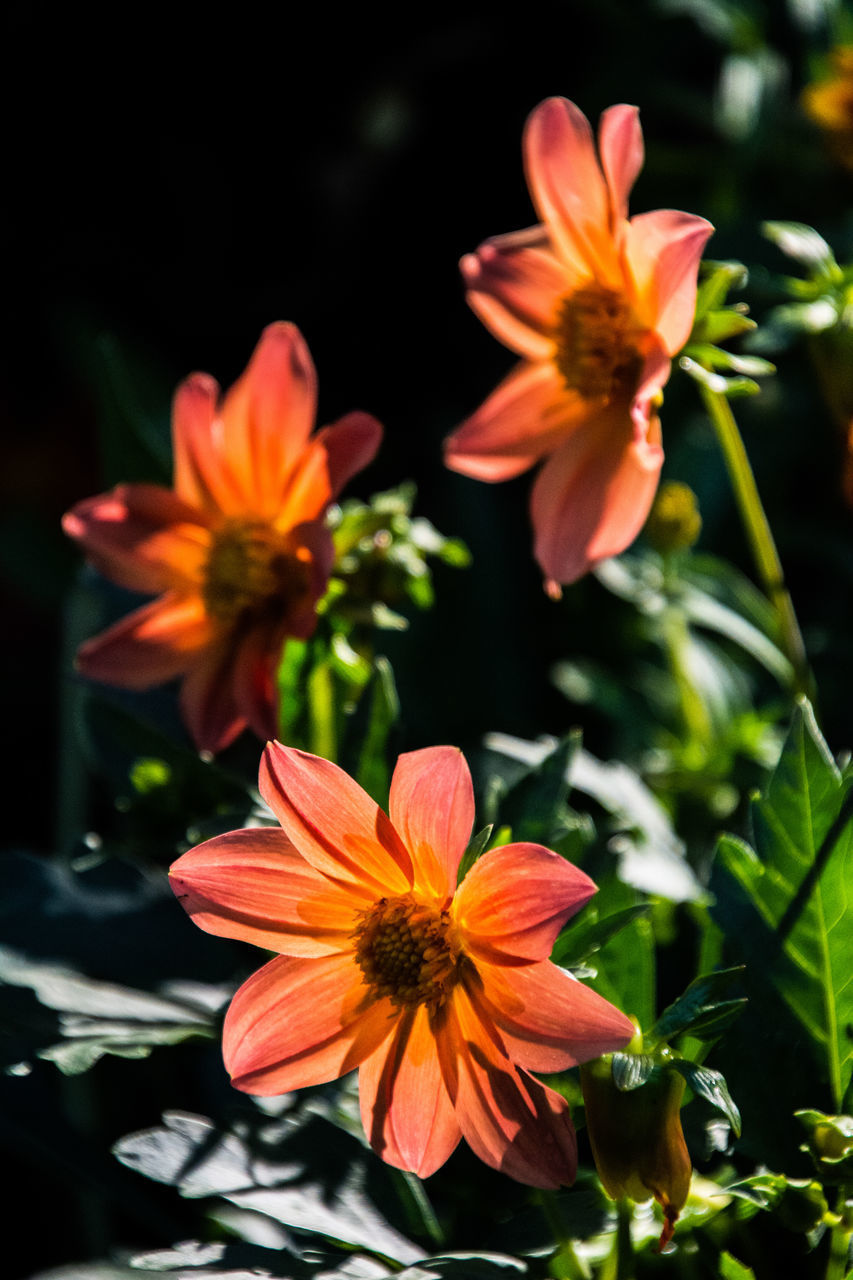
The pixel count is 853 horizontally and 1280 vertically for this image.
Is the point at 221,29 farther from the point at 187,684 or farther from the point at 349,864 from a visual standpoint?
the point at 349,864

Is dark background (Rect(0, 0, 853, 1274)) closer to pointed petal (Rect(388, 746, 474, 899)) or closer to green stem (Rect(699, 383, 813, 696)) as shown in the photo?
green stem (Rect(699, 383, 813, 696))

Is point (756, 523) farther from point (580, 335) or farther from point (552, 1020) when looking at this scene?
point (552, 1020)

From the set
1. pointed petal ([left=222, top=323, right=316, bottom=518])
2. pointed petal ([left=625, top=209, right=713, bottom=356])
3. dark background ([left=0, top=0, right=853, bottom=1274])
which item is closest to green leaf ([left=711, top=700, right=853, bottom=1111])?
pointed petal ([left=625, top=209, right=713, bottom=356])

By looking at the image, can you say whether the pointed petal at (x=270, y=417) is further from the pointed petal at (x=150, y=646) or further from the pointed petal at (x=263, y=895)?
the pointed petal at (x=263, y=895)

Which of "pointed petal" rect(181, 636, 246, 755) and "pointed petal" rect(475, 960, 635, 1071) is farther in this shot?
"pointed petal" rect(181, 636, 246, 755)

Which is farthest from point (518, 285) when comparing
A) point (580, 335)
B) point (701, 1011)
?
point (701, 1011)

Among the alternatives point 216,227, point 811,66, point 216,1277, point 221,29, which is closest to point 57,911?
point 216,1277
